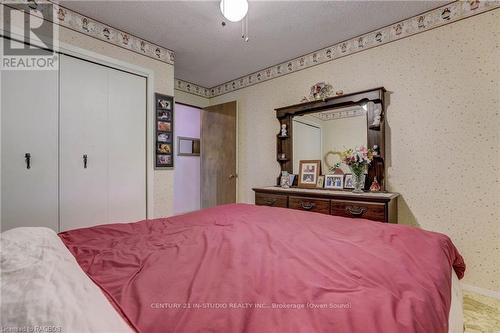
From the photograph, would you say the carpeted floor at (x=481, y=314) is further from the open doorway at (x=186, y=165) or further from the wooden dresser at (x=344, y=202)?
the open doorway at (x=186, y=165)

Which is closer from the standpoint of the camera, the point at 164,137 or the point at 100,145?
the point at 100,145

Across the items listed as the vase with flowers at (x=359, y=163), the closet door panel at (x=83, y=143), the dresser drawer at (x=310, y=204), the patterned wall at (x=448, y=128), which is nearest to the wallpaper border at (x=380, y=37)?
the patterned wall at (x=448, y=128)

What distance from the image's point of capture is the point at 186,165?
495 centimetres

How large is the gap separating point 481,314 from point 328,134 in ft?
6.50

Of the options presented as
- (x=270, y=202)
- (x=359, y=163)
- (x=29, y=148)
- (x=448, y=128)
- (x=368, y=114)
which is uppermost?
(x=368, y=114)

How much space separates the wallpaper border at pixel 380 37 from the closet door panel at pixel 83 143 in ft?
5.24

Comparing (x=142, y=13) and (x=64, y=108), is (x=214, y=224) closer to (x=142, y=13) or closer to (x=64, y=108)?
(x=64, y=108)

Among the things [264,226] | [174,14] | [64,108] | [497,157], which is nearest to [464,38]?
[497,157]

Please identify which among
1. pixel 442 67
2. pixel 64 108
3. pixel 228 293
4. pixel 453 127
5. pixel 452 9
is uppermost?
pixel 452 9

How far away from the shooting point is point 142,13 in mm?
2201

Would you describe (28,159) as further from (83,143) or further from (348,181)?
(348,181)

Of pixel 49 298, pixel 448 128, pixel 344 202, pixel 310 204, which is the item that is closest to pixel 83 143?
pixel 49 298

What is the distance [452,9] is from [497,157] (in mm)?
1344

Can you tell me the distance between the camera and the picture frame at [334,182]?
2637 mm
